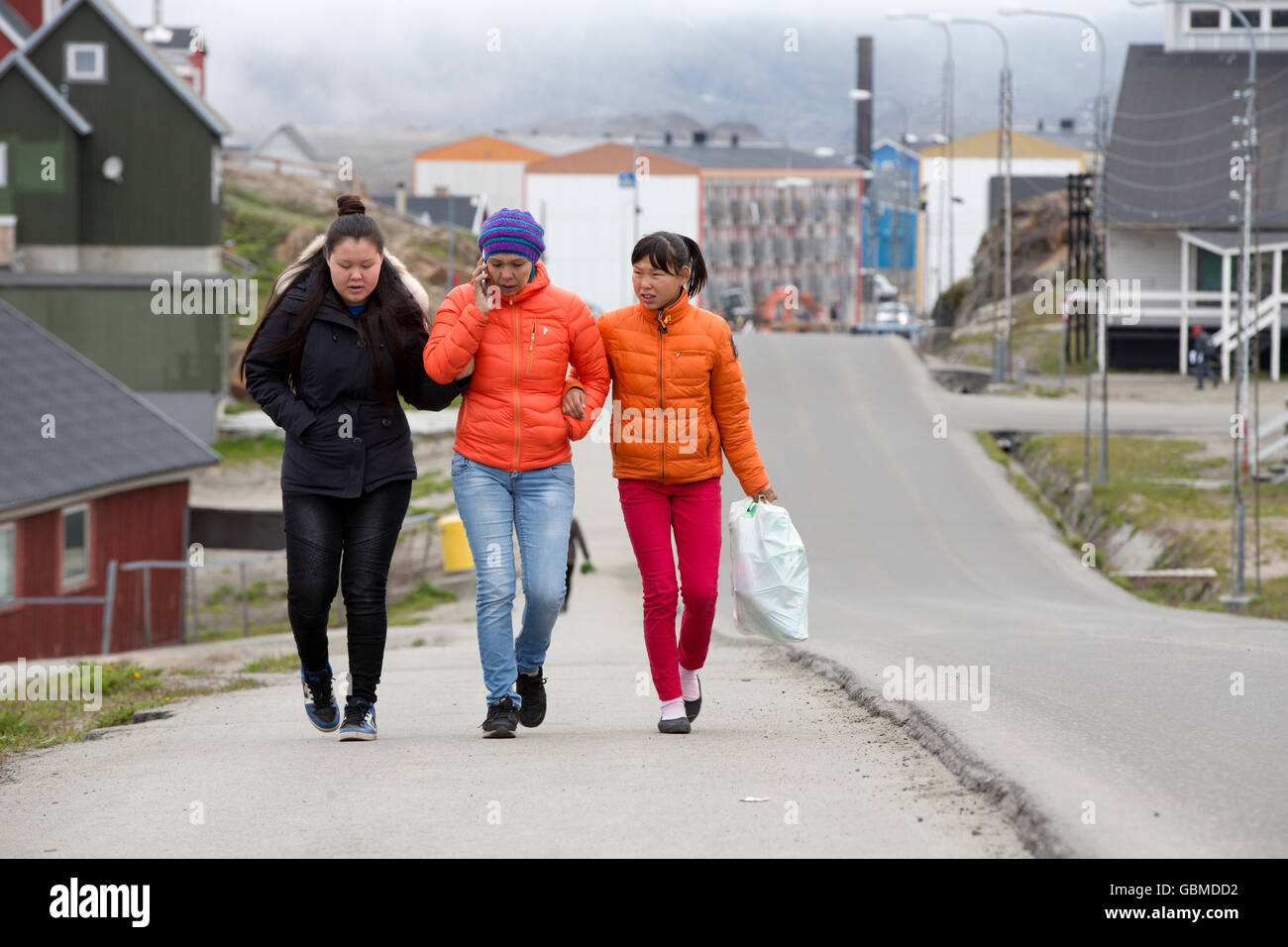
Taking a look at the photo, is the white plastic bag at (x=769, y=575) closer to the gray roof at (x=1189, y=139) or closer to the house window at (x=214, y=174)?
the house window at (x=214, y=174)

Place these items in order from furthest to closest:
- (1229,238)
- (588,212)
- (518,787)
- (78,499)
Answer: (588,212) → (1229,238) → (78,499) → (518,787)

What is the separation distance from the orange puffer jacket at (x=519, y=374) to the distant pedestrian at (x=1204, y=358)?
3888 centimetres

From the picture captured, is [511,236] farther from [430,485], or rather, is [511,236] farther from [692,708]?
[430,485]

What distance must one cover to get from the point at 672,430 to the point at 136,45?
3901cm

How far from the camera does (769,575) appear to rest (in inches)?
267

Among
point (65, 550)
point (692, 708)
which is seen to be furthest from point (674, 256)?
point (65, 550)

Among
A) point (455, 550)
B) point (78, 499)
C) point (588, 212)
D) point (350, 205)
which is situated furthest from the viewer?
point (588, 212)

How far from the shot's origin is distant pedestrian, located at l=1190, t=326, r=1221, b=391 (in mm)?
42469

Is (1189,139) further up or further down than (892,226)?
further down

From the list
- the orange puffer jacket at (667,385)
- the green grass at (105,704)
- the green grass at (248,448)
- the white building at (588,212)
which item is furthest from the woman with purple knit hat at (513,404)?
the white building at (588,212)

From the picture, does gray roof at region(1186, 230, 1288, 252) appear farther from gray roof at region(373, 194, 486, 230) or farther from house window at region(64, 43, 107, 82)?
gray roof at region(373, 194, 486, 230)

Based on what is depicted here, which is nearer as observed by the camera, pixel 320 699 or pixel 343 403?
pixel 343 403

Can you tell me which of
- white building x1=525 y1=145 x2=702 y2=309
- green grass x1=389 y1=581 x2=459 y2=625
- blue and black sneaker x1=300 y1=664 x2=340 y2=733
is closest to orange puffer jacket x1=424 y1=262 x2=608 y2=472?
blue and black sneaker x1=300 y1=664 x2=340 y2=733
